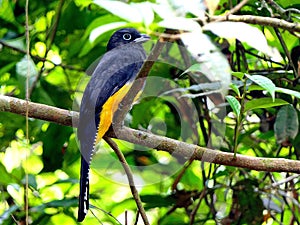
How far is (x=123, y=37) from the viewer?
2.70 metres

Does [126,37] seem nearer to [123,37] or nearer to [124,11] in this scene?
[123,37]

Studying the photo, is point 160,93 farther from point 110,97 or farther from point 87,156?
point 87,156

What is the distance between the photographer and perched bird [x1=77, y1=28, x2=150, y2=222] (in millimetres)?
2105

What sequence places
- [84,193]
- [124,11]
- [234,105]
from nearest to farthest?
[124,11]
[234,105]
[84,193]

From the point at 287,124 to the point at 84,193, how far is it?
0.79m

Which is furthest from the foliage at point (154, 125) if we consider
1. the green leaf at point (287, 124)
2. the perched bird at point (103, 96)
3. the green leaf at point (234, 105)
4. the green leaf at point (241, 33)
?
the green leaf at point (241, 33)

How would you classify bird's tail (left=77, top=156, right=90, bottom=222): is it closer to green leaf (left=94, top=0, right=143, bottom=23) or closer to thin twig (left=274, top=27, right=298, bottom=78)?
thin twig (left=274, top=27, right=298, bottom=78)

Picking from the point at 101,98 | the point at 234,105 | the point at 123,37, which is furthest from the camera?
the point at 123,37

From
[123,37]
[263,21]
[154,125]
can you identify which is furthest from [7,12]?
[263,21]

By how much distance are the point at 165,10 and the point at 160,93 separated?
1.60 metres

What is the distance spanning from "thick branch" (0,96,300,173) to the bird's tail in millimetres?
182

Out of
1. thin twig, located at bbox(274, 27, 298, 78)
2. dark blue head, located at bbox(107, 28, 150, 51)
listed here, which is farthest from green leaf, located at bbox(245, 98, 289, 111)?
dark blue head, located at bbox(107, 28, 150, 51)

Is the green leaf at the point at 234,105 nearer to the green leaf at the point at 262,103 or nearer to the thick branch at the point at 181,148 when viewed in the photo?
the green leaf at the point at 262,103

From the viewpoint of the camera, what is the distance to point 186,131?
288 cm
